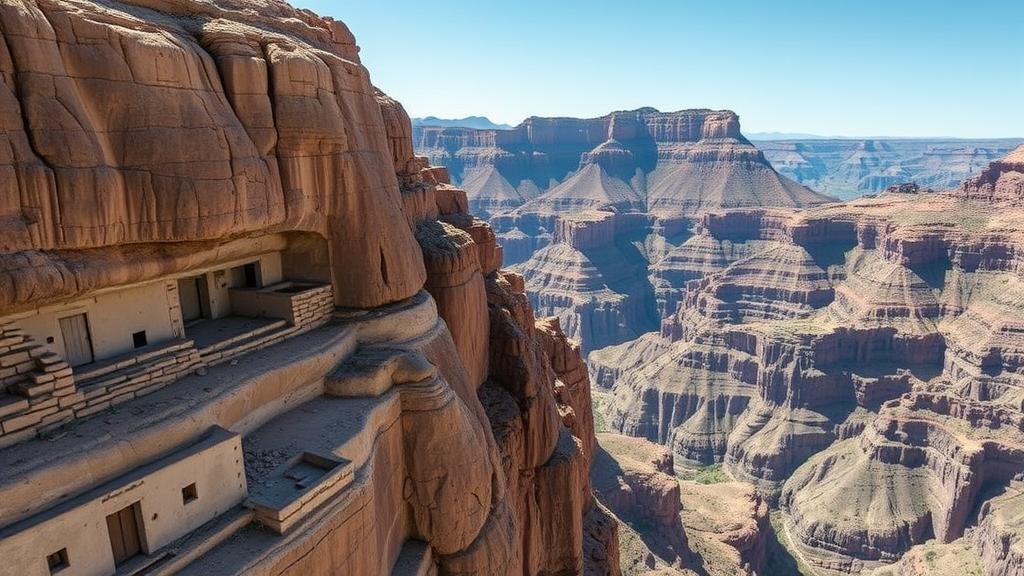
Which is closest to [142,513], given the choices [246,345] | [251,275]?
[246,345]

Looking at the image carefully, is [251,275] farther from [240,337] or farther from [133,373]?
[133,373]

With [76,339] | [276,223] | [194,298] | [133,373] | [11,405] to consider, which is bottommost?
[133,373]

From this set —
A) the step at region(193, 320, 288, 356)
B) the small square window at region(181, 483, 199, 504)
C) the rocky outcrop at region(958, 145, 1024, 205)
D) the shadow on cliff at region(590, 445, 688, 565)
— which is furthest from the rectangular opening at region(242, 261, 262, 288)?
the rocky outcrop at region(958, 145, 1024, 205)

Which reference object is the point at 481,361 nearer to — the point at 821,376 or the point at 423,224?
the point at 423,224

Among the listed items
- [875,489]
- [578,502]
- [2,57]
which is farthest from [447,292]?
[875,489]

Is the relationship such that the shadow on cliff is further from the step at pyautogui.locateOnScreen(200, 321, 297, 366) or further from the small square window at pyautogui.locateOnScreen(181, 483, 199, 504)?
the small square window at pyautogui.locateOnScreen(181, 483, 199, 504)
